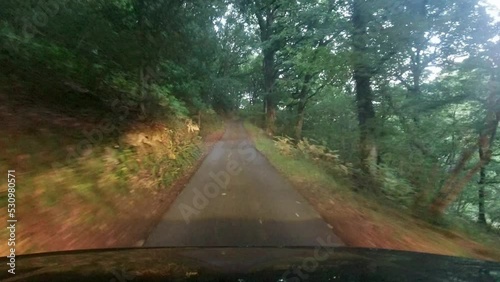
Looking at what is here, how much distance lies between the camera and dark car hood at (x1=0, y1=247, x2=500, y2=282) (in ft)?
11.8

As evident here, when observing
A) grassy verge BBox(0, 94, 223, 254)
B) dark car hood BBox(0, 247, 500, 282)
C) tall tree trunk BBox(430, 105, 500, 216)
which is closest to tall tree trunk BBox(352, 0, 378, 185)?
tall tree trunk BBox(430, 105, 500, 216)

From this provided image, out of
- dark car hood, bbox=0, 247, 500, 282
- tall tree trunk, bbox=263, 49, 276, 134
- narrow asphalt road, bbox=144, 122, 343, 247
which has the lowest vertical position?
narrow asphalt road, bbox=144, 122, 343, 247

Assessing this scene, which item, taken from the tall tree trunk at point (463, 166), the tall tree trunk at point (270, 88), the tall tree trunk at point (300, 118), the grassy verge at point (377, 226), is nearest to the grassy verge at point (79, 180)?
the grassy verge at point (377, 226)

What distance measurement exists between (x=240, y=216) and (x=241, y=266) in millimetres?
4922

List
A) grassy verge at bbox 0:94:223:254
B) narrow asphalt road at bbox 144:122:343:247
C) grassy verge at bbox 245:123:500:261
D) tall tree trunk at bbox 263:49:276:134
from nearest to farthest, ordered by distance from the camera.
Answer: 1. grassy verge at bbox 0:94:223:254
2. narrow asphalt road at bbox 144:122:343:247
3. grassy verge at bbox 245:123:500:261
4. tall tree trunk at bbox 263:49:276:134

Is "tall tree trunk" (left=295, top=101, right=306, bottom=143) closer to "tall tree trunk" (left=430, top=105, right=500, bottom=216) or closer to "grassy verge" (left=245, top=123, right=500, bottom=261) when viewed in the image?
"grassy verge" (left=245, top=123, right=500, bottom=261)

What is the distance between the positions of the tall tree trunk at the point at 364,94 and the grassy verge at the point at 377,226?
1.03 meters

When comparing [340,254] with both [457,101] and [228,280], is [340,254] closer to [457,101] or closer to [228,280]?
[228,280]

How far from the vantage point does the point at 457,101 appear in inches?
393

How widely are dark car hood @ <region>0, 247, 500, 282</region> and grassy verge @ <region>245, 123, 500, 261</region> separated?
3.17 m

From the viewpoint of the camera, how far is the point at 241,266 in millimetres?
4082

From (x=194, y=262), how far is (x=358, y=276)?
166 centimetres

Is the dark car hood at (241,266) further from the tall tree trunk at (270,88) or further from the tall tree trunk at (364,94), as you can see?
the tall tree trunk at (270,88)

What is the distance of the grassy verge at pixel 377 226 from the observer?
768 cm
